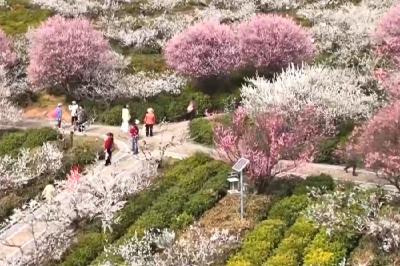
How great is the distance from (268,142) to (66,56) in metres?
13.9

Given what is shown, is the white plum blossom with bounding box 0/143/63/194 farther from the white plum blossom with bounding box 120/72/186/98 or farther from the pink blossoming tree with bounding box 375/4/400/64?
the pink blossoming tree with bounding box 375/4/400/64

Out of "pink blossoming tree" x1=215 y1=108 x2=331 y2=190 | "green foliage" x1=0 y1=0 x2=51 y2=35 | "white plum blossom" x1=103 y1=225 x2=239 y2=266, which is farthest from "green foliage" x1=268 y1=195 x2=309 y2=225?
"green foliage" x1=0 y1=0 x2=51 y2=35

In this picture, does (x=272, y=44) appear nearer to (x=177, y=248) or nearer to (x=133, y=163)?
(x=133, y=163)

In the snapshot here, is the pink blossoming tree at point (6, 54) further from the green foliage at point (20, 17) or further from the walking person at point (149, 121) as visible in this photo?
the walking person at point (149, 121)

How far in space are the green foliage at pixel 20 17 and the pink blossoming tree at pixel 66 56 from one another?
372 inches

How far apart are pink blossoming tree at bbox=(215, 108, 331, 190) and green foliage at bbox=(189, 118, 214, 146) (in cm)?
377

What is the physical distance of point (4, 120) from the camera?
33719mm

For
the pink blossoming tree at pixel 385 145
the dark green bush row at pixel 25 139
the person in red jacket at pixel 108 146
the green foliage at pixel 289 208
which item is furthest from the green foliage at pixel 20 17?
the pink blossoming tree at pixel 385 145

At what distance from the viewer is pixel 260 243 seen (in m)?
21.8

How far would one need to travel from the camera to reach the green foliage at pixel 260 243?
69.2 feet

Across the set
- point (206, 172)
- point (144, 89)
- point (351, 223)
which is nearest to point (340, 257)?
point (351, 223)

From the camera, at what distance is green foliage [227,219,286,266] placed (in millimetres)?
21098

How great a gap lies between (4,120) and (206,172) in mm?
11150

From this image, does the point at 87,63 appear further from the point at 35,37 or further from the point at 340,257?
the point at 340,257
